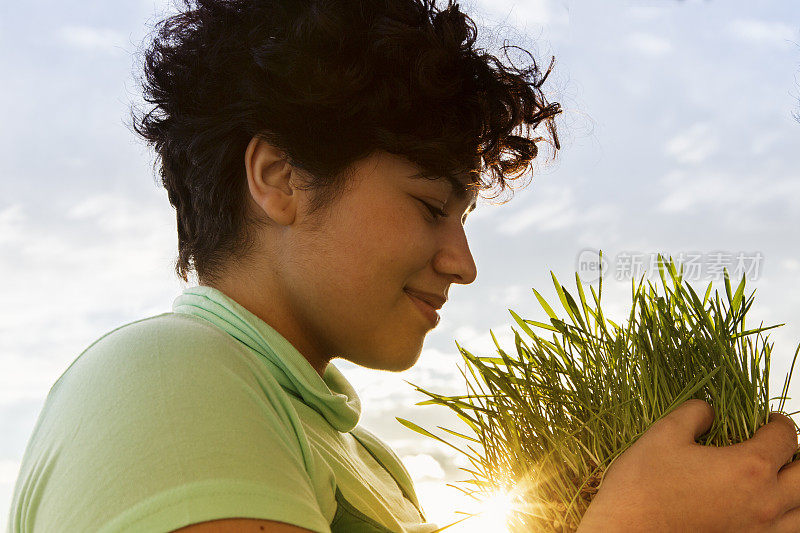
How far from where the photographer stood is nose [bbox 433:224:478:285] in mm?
833

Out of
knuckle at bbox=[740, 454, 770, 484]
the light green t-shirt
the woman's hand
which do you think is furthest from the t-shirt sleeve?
knuckle at bbox=[740, 454, 770, 484]

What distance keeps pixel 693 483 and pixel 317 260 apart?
46 cm

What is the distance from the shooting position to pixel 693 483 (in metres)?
0.59

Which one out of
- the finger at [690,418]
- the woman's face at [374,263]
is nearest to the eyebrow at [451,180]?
the woman's face at [374,263]

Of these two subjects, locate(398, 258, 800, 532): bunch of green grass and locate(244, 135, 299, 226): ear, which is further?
locate(244, 135, 299, 226): ear

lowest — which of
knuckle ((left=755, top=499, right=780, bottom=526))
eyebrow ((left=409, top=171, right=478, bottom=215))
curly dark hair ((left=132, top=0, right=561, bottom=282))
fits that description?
knuckle ((left=755, top=499, right=780, bottom=526))

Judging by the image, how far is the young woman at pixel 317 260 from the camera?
0.54 m

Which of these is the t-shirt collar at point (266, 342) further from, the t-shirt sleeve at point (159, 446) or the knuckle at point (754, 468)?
the knuckle at point (754, 468)

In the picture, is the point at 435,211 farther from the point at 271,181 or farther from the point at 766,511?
the point at 766,511

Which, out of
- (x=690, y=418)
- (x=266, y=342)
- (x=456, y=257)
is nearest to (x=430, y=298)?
(x=456, y=257)

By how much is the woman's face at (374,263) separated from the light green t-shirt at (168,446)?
164mm

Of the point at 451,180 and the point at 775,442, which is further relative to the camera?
the point at 451,180

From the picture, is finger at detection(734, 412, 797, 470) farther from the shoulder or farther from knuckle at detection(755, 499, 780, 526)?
the shoulder

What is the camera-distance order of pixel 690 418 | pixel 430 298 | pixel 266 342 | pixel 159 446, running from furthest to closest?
1. pixel 430 298
2. pixel 266 342
3. pixel 690 418
4. pixel 159 446
